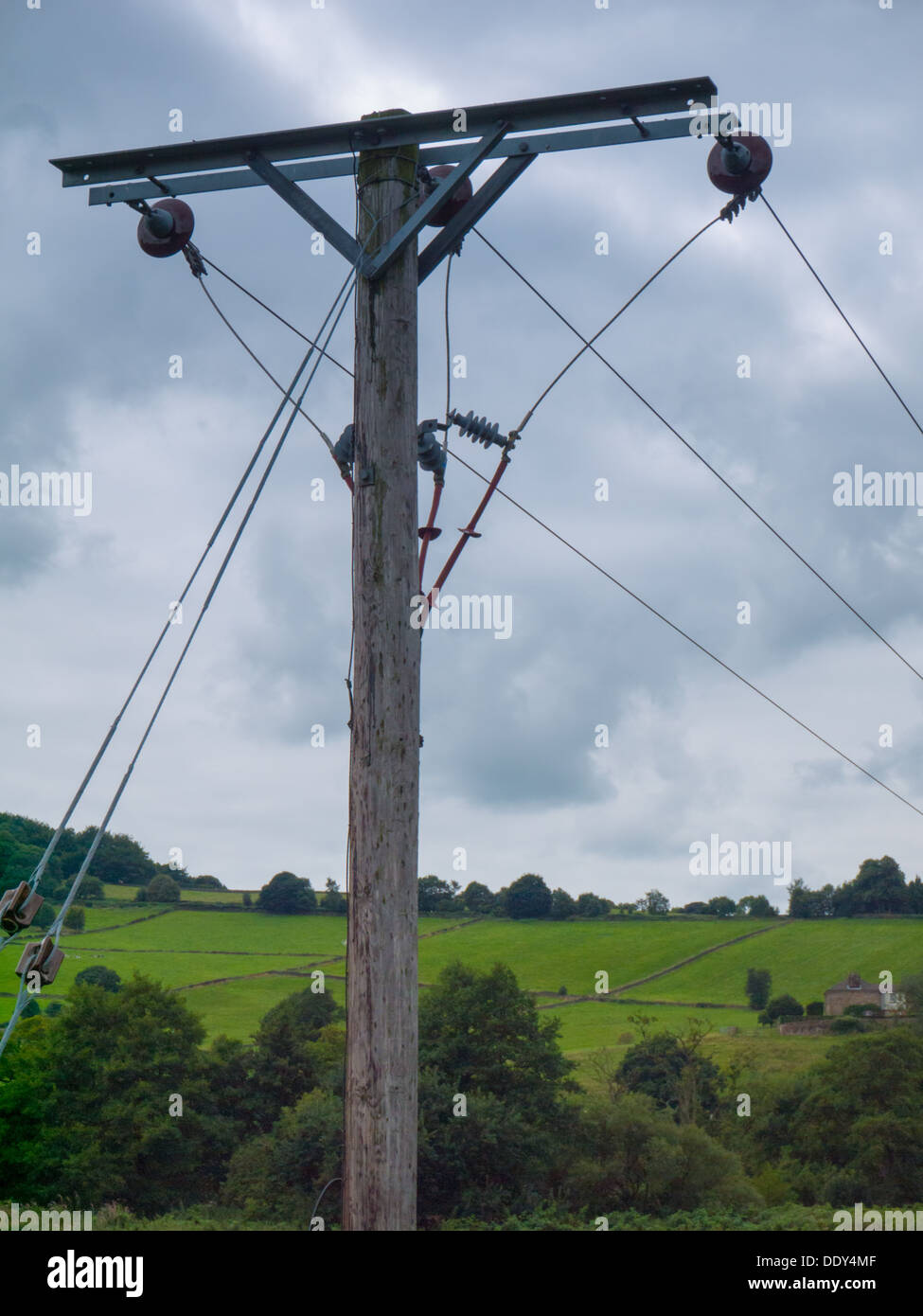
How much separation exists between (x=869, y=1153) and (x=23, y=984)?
5366cm

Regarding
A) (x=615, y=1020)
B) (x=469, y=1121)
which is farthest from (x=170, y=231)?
(x=615, y=1020)

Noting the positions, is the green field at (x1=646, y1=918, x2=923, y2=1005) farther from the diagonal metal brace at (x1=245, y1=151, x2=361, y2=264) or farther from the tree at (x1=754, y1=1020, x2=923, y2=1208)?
the diagonal metal brace at (x1=245, y1=151, x2=361, y2=264)

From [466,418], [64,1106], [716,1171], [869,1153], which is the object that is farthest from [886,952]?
[466,418]

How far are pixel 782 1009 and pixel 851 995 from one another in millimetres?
6236

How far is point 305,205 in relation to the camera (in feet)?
22.4

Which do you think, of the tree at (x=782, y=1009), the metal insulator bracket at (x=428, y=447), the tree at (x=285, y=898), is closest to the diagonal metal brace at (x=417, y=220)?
the metal insulator bracket at (x=428, y=447)

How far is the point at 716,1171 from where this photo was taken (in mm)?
46094

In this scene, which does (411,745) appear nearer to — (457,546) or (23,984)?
(457,546)

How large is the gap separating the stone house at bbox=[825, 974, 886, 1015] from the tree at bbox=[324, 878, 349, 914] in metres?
36.6

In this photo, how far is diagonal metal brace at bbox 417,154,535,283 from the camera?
6816mm

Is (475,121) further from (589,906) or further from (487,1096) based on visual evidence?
(589,906)

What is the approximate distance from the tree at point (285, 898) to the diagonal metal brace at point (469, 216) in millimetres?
92444

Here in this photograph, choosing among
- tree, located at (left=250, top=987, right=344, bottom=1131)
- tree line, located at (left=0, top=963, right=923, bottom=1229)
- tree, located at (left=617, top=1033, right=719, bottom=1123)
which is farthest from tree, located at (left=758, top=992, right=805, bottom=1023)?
tree, located at (left=250, top=987, right=344, bottom=1131)

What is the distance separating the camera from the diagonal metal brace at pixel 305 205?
653 cm
